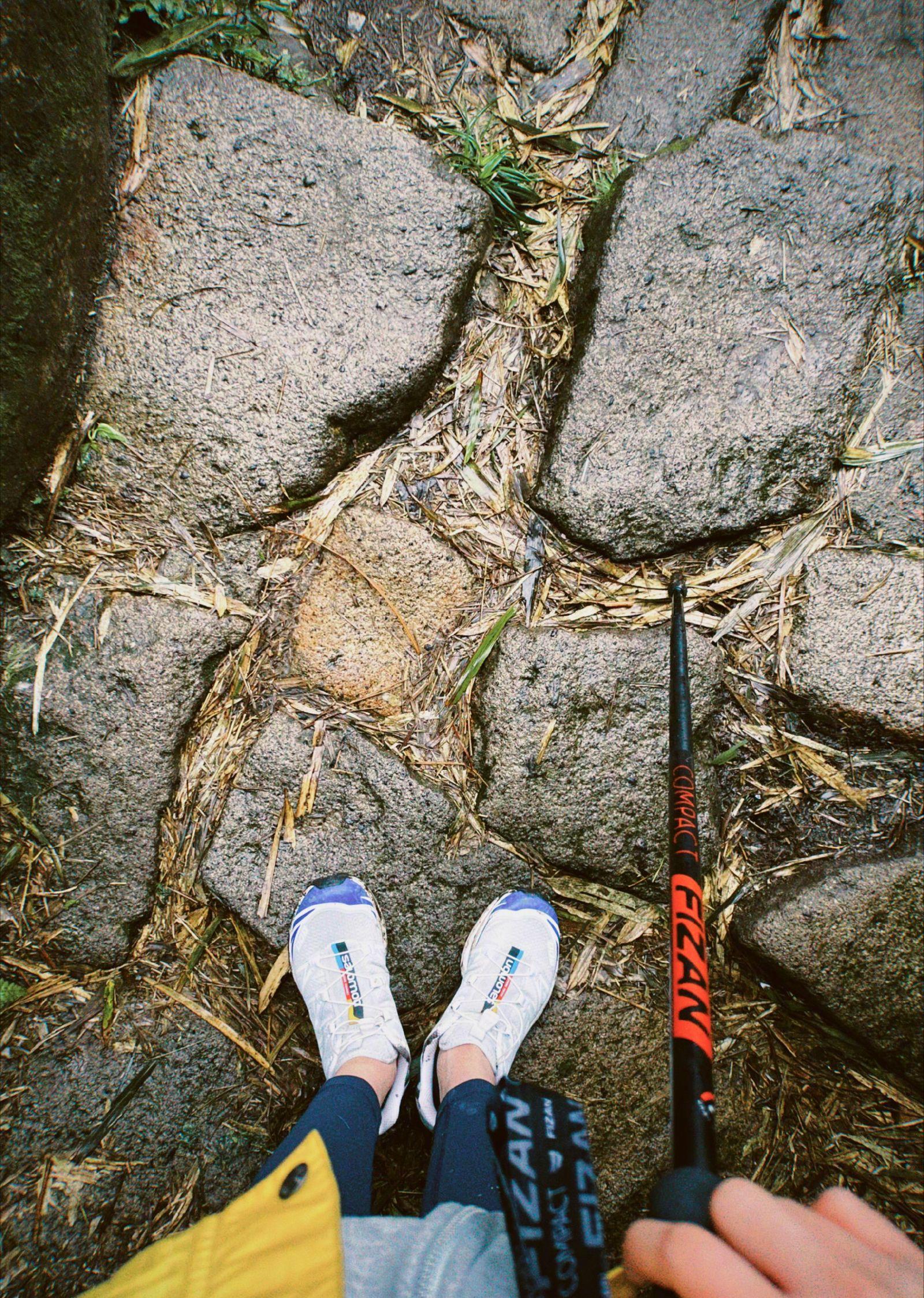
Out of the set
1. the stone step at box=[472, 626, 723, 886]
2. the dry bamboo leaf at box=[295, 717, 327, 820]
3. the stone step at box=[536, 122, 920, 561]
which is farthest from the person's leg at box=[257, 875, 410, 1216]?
the stone step at box=[536, 122, 920, 561]

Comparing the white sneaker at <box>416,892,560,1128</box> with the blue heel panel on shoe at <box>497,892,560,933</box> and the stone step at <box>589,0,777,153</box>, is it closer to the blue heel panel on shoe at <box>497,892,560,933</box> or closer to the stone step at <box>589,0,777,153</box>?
the blue heel panel on shoe at <box>497,892,560,933</box>

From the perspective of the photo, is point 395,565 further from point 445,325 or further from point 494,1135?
point 494,1135

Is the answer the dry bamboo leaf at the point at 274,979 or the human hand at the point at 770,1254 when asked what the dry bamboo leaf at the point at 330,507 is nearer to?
the dry bamboo leaf at the point at 274,979

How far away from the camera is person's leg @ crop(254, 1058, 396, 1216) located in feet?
4.67

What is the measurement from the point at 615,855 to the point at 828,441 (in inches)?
52.1

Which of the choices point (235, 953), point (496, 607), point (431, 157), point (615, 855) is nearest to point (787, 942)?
point (615, 855)

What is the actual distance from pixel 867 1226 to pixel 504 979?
969 millimetres

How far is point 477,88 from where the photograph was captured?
6.29ft

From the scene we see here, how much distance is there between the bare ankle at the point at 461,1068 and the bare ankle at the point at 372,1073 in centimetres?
14

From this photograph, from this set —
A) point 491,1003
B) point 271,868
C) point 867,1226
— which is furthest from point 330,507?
point 867,1226

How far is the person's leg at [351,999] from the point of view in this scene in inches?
65.4

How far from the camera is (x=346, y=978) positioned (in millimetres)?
1760

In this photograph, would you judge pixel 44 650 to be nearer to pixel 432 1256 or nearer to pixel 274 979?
pixel 274 979

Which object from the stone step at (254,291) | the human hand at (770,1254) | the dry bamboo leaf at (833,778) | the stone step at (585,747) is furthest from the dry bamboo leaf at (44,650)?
the dry bamboo leaf at (833,778)
